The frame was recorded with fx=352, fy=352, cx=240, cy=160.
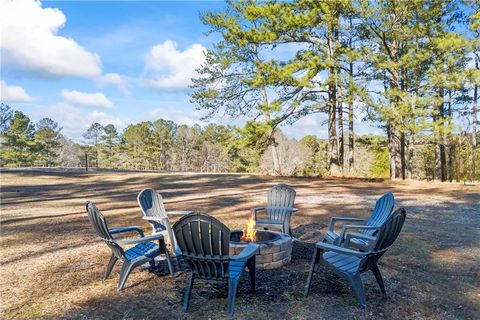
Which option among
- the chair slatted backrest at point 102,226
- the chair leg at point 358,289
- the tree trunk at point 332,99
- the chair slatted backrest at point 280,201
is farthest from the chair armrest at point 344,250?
the tree trunk at point 332,99

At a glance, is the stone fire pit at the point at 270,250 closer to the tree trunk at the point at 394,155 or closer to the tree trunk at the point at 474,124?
the tree trunk at the point at 394,155

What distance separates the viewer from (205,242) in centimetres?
286

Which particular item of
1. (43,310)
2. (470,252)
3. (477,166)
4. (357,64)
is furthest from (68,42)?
(477,166)

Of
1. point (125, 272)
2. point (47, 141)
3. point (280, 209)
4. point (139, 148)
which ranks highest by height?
point (47, 141)

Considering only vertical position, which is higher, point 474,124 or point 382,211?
point 474,124

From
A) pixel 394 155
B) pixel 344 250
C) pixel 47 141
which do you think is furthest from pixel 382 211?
pixel 47 141

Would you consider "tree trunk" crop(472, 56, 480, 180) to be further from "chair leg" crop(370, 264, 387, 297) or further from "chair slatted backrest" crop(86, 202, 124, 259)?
"chair slatted backrest" crop(86, 202, 124, 259)

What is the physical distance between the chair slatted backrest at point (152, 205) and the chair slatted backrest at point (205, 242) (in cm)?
156

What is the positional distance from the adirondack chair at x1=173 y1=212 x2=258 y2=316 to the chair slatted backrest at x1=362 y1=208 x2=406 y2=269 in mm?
1161

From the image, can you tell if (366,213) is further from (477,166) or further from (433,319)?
(477,166)

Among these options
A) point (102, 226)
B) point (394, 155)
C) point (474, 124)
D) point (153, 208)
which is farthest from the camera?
point (474, 124)

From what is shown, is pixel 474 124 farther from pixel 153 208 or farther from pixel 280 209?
pixel 153 208

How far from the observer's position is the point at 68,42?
1577 cm

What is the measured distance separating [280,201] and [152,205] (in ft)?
6.42
